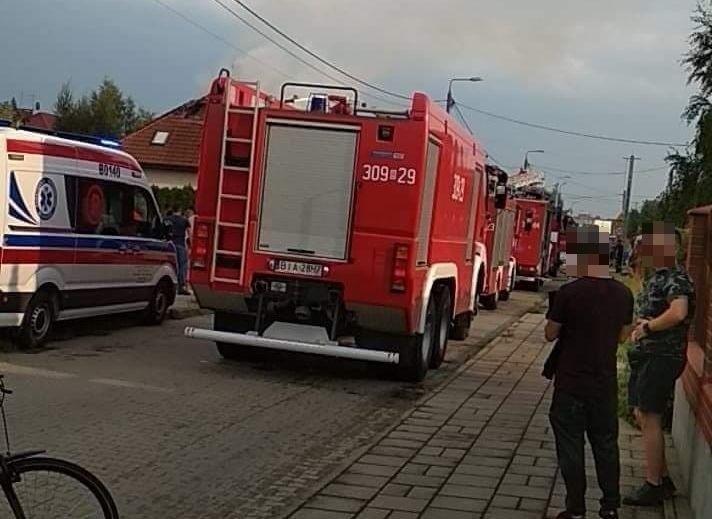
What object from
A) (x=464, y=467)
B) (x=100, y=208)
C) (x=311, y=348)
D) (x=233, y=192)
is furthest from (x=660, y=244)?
(x=100, y=208)

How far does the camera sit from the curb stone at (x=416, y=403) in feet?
24.7

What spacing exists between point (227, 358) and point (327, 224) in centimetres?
266

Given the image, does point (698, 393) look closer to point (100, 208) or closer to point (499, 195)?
point (100, 208)

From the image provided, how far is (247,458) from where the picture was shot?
28.1ft

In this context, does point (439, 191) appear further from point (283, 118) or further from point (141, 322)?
point (141, 322)

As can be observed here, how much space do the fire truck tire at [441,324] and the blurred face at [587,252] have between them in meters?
7.03

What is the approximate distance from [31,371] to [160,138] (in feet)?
143

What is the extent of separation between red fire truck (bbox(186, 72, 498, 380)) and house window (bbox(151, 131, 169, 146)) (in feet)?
139

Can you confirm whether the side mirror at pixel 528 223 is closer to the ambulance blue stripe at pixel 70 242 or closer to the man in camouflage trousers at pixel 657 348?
the ambulance blue stripe at pixel 70 242

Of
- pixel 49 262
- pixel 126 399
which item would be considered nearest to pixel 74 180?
pixel 49 262

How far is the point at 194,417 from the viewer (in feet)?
32.7

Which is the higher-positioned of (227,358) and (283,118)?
(283,118)

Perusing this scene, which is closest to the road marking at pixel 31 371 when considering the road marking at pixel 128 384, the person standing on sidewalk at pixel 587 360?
the road marking at pixel 128 384

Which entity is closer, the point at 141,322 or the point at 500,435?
the point at 500,435
